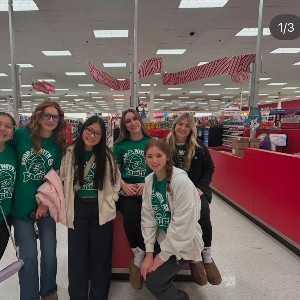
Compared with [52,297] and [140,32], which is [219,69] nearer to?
[140,32]

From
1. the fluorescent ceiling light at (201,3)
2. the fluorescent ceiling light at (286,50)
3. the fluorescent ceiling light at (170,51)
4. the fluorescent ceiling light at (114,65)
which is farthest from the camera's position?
the fluorescent ceiling light at (114,65)

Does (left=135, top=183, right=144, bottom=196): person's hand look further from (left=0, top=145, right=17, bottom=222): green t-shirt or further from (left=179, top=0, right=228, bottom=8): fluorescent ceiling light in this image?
(left=179, top=0, right=228, bottom=8): fluorescent ceiling light

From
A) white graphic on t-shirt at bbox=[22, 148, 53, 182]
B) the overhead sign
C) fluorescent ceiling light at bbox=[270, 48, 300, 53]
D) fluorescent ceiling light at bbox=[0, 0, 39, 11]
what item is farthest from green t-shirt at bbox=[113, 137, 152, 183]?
the overhead sign

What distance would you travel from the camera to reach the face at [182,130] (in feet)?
7.24

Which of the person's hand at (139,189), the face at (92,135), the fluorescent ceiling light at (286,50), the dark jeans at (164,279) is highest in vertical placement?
the fluorescent ceiling light at (286,50)

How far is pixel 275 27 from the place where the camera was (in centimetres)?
352

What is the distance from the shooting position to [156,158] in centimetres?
170

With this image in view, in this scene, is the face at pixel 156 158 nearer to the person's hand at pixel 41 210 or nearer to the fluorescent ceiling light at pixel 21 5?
the person's hand at pixel 41 210

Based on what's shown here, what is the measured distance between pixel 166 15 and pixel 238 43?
9.02 feet

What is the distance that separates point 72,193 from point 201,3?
189 inches

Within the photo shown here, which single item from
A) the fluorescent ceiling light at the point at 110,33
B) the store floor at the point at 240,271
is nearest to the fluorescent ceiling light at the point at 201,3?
the fluorescent ceiling light at the point at 110,33

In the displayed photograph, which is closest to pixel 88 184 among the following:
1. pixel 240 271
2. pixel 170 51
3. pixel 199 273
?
pixel 199 273

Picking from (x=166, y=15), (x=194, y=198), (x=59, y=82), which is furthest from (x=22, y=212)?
(x=59, y=82)

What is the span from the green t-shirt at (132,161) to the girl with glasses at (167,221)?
303 mm
